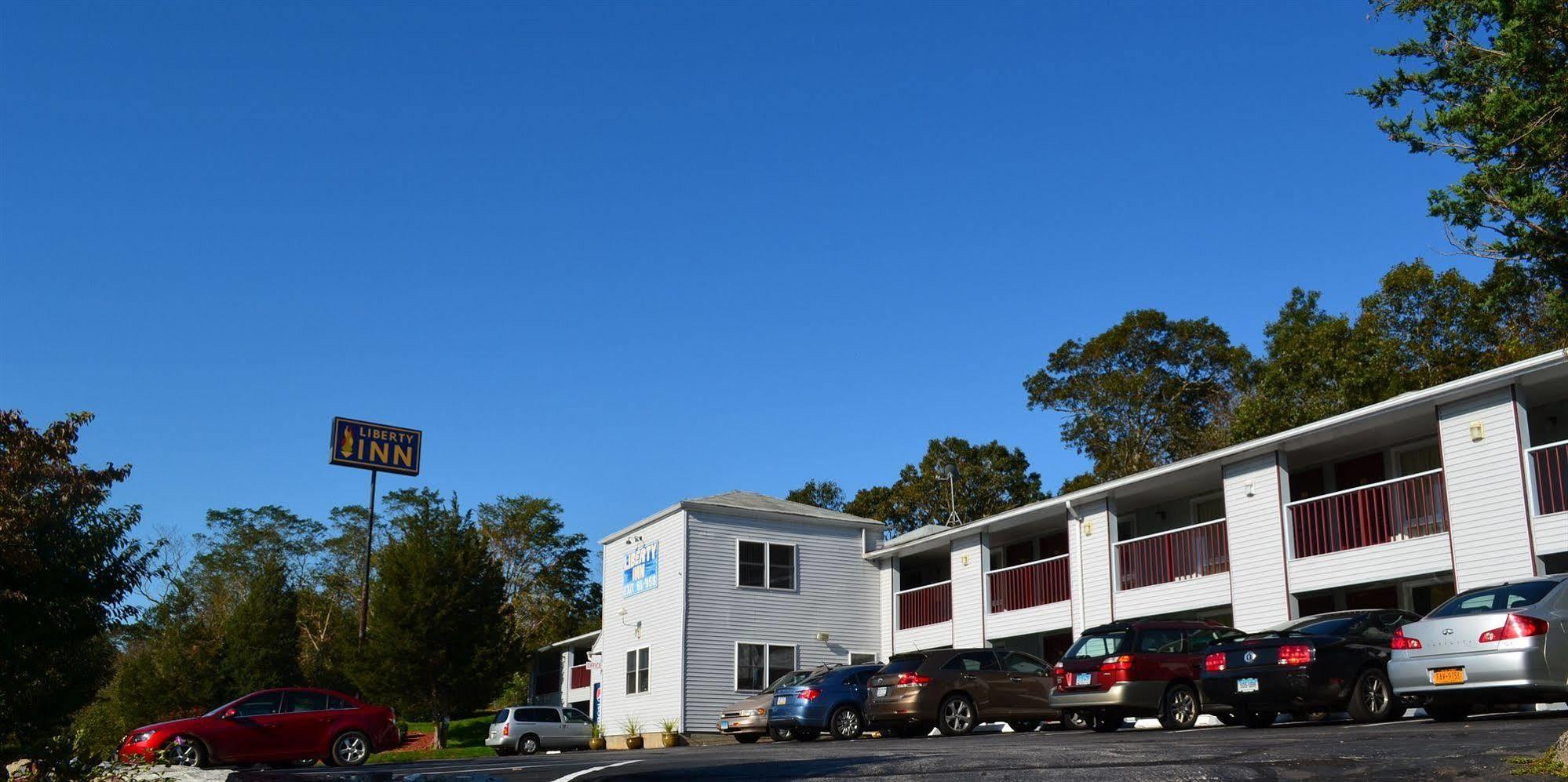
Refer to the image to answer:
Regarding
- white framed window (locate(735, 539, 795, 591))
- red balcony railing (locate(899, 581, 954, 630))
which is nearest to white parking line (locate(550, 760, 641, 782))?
red balcony railing (locate(899, 581, 954, 630))

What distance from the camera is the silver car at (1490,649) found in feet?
40.8

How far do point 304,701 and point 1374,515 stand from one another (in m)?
17.7

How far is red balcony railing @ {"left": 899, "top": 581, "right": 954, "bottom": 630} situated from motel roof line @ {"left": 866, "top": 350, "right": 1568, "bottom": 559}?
3.68ft

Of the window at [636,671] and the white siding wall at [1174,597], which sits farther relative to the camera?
the window at [636,671]

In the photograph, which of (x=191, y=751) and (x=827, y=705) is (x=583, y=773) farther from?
(x=191, y=751)

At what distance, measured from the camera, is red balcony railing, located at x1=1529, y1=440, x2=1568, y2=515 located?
18.4 meters

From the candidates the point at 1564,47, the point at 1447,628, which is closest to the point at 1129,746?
the point at 1447,628

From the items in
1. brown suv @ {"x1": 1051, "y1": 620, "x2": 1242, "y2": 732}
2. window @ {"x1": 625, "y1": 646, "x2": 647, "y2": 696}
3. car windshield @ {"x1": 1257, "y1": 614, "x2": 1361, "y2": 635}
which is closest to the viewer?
car windshield @ {"x1": 1257, "y1": 614, "x2": 1361, "y2": 635}

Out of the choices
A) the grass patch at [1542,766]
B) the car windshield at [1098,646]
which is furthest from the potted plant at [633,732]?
the grass patch at [1542,766]

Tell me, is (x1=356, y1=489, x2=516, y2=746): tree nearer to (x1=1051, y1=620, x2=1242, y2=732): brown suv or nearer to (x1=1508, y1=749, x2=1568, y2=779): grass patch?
(x1=1051, y1=620, x2=1242, y2=732): brown suv

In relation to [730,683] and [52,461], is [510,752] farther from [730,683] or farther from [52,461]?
[52,461]

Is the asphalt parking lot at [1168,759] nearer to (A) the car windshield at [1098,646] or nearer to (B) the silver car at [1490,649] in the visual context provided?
(B) the silver car at [1490,649]

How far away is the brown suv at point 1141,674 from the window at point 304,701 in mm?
12257

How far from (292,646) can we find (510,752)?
17.8 metres
